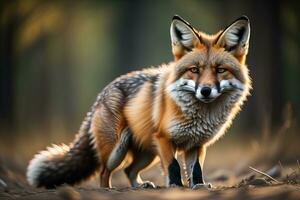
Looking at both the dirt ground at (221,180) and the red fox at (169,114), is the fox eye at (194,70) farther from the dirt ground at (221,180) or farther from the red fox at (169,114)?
the dirt ground at (221,180)

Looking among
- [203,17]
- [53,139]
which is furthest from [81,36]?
[53,139]

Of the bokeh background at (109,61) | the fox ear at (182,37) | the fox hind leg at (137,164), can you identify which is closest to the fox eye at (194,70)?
the fox ear at (182,37)

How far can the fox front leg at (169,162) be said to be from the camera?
5.28 metres

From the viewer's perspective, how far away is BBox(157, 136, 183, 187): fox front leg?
5277mm

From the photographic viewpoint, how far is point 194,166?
18.4 ft

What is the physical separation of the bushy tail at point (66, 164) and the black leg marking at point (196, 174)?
1.31m

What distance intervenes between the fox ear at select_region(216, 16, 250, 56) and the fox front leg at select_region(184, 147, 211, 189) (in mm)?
1179

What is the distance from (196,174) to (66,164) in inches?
64.8

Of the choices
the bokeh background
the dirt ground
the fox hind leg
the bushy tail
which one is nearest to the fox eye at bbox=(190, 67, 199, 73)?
the dirt ground

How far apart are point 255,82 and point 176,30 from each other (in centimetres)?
591

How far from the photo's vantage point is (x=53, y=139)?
46.7 feet

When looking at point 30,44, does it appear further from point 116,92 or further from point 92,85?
point 92,85

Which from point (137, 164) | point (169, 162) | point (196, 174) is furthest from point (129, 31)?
point (169, 162)

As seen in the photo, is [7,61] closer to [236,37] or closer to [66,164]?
[66,164]
